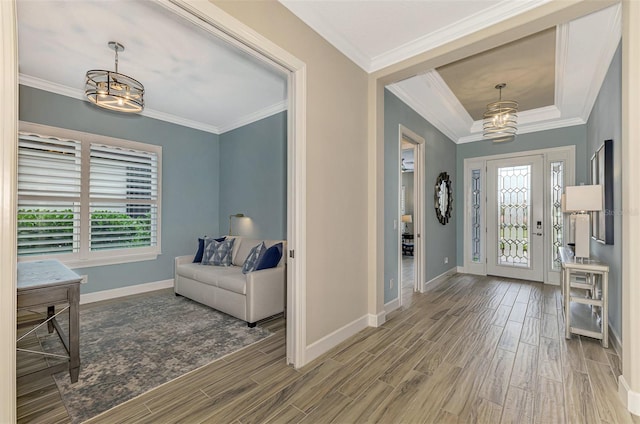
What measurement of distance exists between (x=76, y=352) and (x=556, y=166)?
695 cm

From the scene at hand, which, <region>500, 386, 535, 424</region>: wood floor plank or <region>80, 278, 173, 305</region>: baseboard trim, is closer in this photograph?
<region>500, 386, 535, 424</region>: wood floor plank

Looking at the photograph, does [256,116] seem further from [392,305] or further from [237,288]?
[392,305]

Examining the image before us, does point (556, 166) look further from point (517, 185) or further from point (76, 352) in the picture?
point (76, 352)

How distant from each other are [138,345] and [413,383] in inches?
98.0

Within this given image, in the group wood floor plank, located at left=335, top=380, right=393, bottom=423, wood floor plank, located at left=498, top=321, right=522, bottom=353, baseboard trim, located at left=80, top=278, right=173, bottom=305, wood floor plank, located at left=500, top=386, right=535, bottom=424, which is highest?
baseboard trim, located at left=80, top=278, right=173, bottom=305

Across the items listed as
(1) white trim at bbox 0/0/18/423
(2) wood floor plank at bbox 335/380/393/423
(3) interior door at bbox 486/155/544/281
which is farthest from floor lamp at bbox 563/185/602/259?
(1) white trim at bbox 0/0/18/423

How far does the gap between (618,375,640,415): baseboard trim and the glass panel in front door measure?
3.93 meters

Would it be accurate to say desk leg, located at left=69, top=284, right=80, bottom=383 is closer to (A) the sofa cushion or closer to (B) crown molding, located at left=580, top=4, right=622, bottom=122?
(A) the sofa cushion

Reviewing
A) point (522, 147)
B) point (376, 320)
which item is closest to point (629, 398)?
point (376, 320)

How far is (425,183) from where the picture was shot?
4.85m

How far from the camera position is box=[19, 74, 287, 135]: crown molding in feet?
12.2

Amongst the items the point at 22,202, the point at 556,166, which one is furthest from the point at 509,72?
the point at 22,202

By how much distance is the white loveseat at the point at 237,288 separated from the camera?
3275 millimetres

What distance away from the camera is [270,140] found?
4867 millimetres
